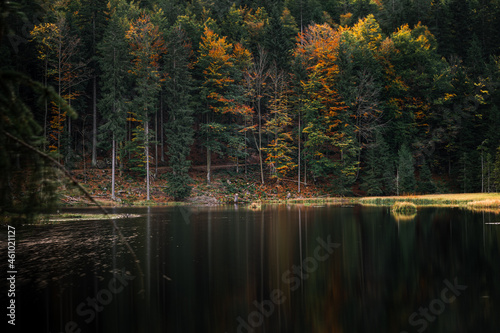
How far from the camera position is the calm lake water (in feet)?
27.5

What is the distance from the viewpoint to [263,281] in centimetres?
1139

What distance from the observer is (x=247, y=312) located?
29.3 ft

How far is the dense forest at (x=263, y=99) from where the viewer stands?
4419cm

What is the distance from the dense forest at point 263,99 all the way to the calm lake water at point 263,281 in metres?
26.4

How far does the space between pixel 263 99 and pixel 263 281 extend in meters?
46.1

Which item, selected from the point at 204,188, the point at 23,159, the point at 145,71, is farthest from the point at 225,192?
the point at 23,159

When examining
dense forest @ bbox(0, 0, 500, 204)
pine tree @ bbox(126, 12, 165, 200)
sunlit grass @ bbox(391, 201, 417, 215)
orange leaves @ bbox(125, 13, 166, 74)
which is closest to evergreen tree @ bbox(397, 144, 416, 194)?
dense forest @ bbox(0, 0, 500, 204)

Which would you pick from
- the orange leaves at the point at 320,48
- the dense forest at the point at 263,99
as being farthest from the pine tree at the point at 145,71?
the orange leaves at the point at 320,48

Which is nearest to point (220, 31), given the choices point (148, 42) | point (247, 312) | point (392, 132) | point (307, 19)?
point (148, 42)

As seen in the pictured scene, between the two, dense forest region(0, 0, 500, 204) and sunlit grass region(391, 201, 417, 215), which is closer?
sunlit grass region(391, 201, 417, 215)

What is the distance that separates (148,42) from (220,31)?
548 inches

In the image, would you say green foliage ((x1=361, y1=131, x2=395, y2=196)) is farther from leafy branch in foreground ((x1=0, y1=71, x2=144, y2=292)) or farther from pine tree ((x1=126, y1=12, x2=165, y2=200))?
leafy branch in foreground ((x1=0, y1=71, x2=144, y2=292))

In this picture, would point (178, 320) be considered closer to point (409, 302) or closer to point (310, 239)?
point (409, 302)

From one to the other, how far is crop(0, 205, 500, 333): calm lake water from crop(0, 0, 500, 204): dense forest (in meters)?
26.4
